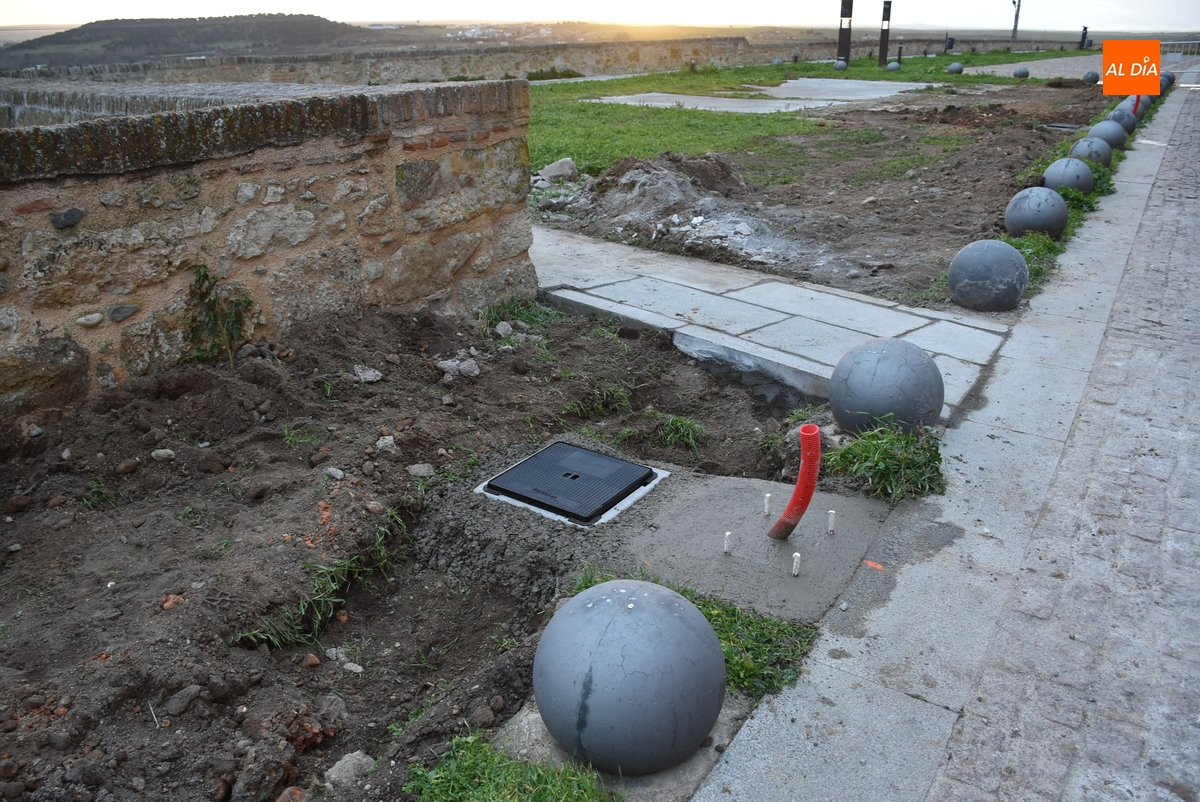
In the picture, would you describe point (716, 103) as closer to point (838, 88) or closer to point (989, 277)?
point (838, 88)

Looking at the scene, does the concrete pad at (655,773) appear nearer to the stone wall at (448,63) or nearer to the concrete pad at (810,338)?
the concrete pad at (810,338)

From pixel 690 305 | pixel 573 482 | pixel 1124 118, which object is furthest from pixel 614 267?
pixel 1124 118

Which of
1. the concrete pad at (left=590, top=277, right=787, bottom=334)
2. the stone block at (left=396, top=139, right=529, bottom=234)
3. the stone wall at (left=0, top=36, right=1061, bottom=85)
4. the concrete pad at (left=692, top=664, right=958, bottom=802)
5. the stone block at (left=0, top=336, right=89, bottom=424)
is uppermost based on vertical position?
the stone wall at (left=0, top=36, right=1061, bottom=85)

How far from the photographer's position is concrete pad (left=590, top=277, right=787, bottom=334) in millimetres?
5922

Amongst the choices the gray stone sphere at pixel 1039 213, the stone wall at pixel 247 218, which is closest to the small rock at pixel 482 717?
the stone wall at pixel 247 218

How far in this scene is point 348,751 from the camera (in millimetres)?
2654

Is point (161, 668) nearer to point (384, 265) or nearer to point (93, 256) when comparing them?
point (93, 256)

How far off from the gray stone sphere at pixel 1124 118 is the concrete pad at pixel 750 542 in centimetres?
1466

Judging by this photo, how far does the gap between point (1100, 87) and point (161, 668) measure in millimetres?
27441

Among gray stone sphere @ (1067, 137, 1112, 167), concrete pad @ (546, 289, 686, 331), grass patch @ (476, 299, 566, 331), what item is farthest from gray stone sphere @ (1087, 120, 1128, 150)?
grass patch @ (476, 299, 566, 331)

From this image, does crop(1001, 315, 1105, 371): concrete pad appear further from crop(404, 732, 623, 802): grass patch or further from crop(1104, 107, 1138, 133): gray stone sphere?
crop(1104, 107, 1138, 133): gray stone sphere

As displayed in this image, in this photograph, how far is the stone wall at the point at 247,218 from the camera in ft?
12.0

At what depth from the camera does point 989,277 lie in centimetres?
616

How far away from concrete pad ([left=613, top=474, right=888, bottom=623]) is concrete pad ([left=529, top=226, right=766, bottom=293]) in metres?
3.12
